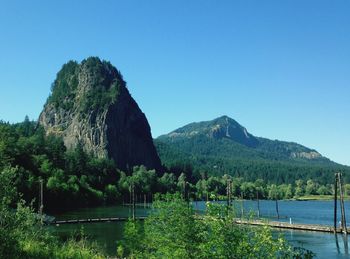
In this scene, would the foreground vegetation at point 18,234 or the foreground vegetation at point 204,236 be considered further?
the foreground vegetation at point 18,234

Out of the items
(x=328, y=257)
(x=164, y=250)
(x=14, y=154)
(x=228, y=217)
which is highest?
(x=14, y=154)

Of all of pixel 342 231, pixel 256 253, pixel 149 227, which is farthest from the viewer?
pixel 342 231

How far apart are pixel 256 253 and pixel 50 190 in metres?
122

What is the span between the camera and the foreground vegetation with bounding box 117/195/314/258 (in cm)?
1647

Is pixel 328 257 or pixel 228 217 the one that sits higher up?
pixel 228 217

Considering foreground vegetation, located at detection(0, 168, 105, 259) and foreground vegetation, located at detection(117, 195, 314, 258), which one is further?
foreground vegetation, located at detection(0, 168, 105, 259)

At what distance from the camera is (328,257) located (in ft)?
179

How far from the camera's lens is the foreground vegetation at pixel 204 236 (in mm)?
16469

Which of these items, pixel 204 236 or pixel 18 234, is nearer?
pixel 204 236

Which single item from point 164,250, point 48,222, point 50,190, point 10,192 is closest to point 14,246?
point 10,192

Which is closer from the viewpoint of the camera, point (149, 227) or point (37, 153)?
point (149, 227)

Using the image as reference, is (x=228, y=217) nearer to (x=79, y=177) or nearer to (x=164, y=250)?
(x=164, y=250)

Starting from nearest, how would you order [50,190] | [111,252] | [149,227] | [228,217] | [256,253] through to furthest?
[256,253]
[228,217]
[149,227]
[111,252]
[50,190]

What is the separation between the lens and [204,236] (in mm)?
21062
